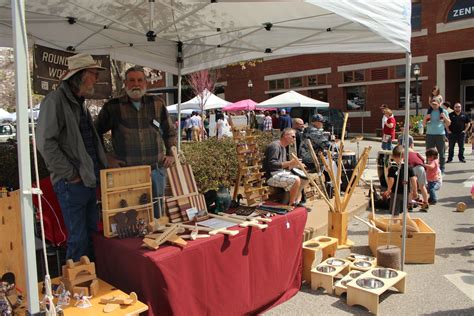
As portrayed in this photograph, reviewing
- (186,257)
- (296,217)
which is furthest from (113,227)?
(296,217)

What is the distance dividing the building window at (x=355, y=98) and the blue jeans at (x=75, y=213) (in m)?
25.8

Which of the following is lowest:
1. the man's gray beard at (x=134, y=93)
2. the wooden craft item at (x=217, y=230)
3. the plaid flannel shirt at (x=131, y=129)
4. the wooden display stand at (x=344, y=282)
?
the wooden display stand at (x=344, y=282)

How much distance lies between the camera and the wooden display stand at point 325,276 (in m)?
4.07

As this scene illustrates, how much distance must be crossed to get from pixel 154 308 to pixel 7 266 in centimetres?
108

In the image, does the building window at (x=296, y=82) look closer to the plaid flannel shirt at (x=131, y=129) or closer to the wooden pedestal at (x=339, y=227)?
the wooden pedestal at (x=339, y=227)

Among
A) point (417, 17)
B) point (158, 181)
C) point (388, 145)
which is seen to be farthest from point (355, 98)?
point (158, 181)

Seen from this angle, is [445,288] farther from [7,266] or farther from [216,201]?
[7,266]

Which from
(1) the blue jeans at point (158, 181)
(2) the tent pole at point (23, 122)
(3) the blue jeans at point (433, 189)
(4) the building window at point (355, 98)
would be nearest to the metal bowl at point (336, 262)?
(1) the blue jeans at point (158, 181)

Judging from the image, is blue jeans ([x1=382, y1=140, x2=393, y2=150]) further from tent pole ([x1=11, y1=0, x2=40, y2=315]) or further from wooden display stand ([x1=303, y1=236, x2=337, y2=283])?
tent pole ([x1=11, y1=0, x2=40, y2=315])

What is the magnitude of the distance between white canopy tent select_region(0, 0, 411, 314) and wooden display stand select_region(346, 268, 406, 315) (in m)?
1.62

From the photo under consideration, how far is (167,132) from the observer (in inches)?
170

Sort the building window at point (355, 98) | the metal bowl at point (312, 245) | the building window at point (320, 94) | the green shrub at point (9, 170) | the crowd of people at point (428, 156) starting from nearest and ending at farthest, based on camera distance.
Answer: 1. the metal bowl at point (312, 245)
2. the crowd of people at point (428, 156)
3. the green shrub at point (9, 170)
4. the building window at point (355, 98)
5. the building window at point (320, 94)

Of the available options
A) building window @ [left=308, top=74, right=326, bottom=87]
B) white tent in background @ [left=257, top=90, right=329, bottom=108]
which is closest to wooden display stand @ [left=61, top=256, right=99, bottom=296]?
white tent in background @ [left=257, top=90, right=329, bottom=108]

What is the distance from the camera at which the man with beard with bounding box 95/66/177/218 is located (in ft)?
13.0
